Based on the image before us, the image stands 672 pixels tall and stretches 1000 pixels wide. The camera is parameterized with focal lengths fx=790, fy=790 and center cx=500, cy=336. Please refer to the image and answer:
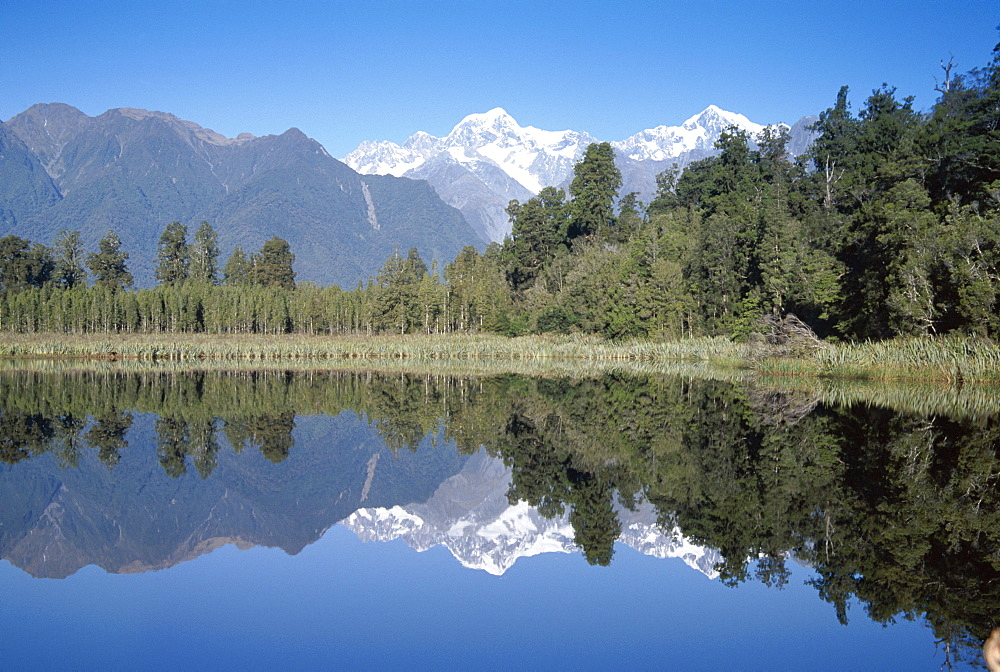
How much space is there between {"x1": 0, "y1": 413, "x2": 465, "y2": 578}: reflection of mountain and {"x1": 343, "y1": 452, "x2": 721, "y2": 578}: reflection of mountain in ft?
1.76

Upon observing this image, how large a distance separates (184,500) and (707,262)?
1875 inches

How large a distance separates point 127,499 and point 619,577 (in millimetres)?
7290

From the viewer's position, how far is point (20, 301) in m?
78.8

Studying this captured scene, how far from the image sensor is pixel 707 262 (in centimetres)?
5441

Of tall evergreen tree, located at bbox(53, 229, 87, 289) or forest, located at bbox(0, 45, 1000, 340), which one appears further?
tall evergreen tree, located at bbox(53, 229, 87, 289)

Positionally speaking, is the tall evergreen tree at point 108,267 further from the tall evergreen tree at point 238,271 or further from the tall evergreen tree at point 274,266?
the tall evergreen tree at point 274,266

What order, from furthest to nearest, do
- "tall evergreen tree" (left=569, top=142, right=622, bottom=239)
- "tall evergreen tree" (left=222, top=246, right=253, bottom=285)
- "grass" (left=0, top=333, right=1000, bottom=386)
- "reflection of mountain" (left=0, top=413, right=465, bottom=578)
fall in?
1. "tall evergreen tree" (left=222, top=246, right=253, bottom=285)
2. "tall evergreen tree" (left=569, top=142, right=622, bottom=239)
3. "grass" (left=0, top=333, right=1000, bottom=386)
4. "reflection of mountain" (left=0, top=413, right=465, bottom=578)

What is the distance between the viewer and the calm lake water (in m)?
6.37

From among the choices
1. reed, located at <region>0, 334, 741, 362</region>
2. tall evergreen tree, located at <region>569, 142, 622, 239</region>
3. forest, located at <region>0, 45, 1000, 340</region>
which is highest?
tall evergreen tree, located at <region>569, 142, 622, 239</region>

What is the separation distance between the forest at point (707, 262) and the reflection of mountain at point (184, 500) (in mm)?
22442

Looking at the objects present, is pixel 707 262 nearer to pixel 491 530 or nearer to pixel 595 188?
pixel 595 188

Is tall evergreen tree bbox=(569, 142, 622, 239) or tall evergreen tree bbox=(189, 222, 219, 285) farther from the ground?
tall evergreen tree bbox=(569, 142, 622, 239)

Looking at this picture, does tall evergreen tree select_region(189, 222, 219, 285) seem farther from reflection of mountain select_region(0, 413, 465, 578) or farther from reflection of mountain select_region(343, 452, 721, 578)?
reflection of mountain select_region(343, 452, 721, 578)

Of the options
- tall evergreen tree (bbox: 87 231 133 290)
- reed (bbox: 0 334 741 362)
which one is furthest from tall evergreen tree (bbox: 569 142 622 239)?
tall evergreen tree (bbox: 87 231 133 290)
